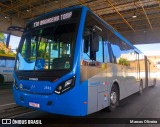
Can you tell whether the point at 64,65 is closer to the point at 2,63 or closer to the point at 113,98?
the point at 113,98

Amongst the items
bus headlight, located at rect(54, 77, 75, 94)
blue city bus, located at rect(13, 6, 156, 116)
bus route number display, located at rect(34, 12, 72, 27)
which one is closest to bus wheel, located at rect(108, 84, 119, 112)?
blue city bus, located at rect(13, 6, 156, 116)

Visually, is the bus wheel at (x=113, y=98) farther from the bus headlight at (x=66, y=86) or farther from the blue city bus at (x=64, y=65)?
the bus headlight at (x=66, y=86)

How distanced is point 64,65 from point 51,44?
82cm

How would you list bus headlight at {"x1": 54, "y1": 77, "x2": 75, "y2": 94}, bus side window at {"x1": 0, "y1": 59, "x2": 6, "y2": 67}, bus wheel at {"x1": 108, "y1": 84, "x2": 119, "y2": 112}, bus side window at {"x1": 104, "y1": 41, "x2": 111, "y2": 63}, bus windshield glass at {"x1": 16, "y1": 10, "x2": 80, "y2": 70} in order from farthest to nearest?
bus side window at {"x1": 0, "y1": 59, "x2": 6, "y2": 67} < bus wheel at {"x1": 108, "y1": 84, "x2": 119, "y2": 112} < bus side window at {"x1": 104, "y1": 41, "x2": 111, "y2": 63} < bus windshield glass at {"x1": 16, "y1": 10, "x2": 80, "y2": 70} < bus headlight at {"x1": 54, "y1": 77, "x2": 75, "y2": 94}

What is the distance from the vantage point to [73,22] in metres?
5.30

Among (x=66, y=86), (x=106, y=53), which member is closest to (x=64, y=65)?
(x=66, y=86)

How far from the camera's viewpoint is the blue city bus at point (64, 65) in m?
4.85

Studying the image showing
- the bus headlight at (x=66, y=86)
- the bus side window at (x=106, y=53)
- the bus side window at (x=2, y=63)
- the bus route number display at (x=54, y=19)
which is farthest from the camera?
the bus side window at (x=2, y=63)

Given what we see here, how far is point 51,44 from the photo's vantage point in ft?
17.9

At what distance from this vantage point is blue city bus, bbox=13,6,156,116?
4852 mm

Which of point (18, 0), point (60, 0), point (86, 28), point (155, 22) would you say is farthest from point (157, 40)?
point (86, 28)

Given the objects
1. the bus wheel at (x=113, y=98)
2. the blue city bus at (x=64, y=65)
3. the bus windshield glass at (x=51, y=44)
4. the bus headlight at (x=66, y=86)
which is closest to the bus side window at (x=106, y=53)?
the blue city bus at (x=64, y=65)

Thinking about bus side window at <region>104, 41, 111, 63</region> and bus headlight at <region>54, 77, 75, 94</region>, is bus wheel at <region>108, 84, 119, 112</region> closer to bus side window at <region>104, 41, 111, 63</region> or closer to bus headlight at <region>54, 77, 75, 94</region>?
bus side window at <region>104, 41, 111, 63</region>

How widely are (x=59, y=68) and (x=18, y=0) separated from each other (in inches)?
554
